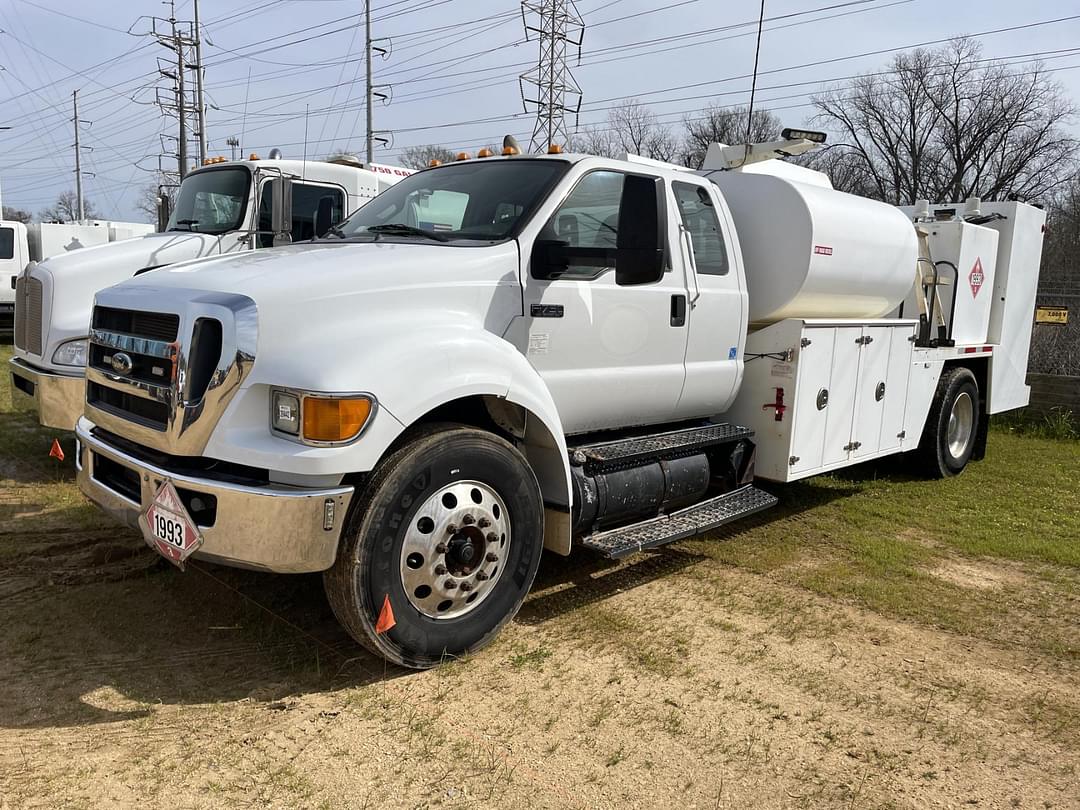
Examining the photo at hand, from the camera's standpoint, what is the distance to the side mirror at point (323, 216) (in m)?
7.78

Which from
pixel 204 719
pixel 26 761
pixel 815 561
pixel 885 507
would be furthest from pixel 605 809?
pixel 885 507

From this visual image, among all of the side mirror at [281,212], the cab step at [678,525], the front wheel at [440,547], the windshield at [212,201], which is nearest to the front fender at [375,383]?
the front wheel at [440,547]

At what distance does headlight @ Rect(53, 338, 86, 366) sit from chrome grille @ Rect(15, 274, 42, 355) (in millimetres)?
248

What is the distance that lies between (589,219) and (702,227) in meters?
0.99

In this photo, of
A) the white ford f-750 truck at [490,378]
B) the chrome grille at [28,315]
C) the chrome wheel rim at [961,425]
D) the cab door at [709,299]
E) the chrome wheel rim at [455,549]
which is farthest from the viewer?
the chrome wheel rim at [961,425]

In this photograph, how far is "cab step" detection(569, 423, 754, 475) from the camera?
4574 mm

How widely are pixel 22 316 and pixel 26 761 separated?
5189mm

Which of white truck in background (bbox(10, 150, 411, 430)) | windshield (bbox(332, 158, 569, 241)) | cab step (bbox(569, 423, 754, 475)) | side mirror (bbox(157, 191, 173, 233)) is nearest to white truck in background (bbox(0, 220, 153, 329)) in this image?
side mirror (bbox(157, 191, 173, 233))

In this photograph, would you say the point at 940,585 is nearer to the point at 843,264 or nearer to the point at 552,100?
the point at 843,264

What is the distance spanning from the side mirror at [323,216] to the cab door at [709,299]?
3.75 m

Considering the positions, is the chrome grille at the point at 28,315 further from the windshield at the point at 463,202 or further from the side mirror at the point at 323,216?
the windshield at the point at 463,202

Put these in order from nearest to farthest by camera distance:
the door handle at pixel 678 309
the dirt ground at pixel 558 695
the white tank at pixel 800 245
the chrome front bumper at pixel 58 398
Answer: the dirt ground at pixel 558 695
the door handle at pixel 678 309
the white tank at pixel 800 245
the chrome front bumper at pixel 58 398

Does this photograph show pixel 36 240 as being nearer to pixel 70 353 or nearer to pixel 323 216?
pixel 323 216

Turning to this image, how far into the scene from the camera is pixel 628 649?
4.16 metres
